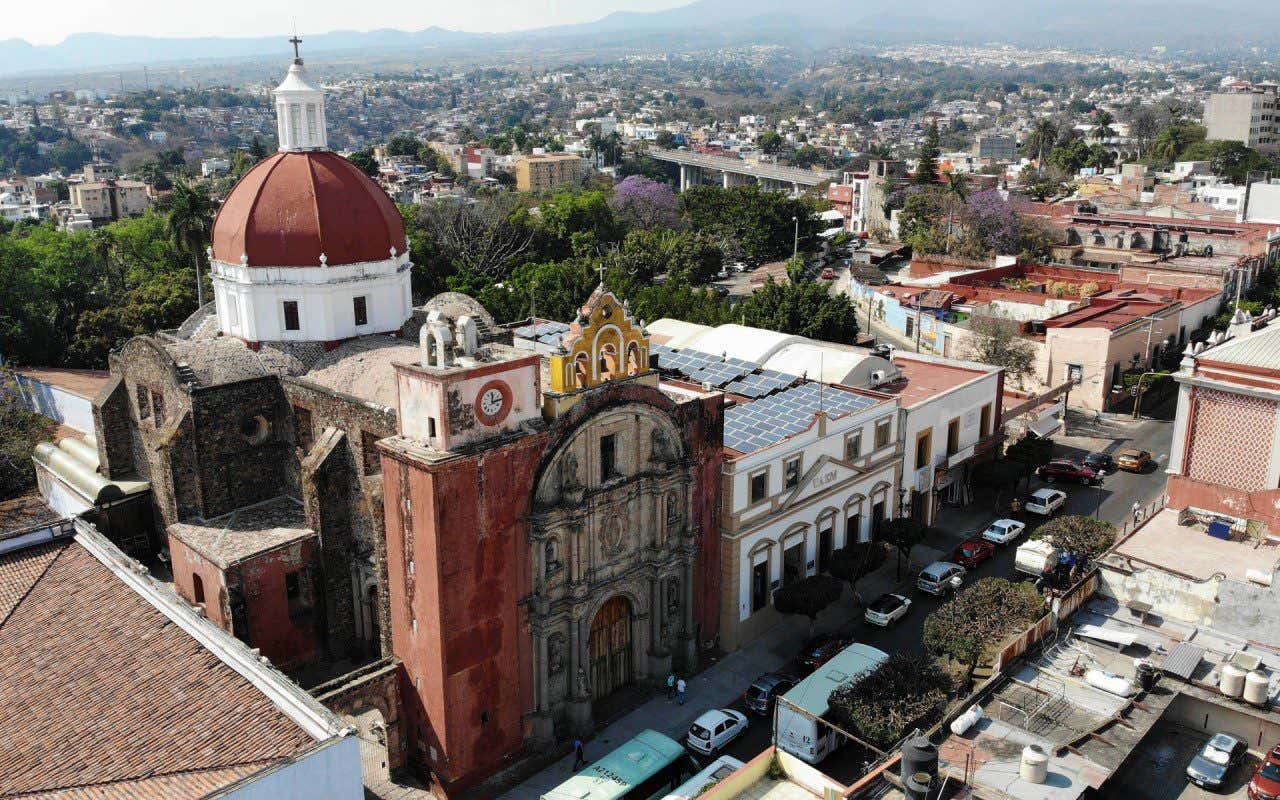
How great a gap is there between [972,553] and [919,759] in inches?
812

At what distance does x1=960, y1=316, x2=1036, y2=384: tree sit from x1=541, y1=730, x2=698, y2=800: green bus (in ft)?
110

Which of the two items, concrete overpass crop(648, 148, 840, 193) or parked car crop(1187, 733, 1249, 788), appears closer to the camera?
parked car crop(1187, 733, 1249, 788)

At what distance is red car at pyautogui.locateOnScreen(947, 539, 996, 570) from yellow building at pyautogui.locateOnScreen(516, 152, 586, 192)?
12324 centimetres

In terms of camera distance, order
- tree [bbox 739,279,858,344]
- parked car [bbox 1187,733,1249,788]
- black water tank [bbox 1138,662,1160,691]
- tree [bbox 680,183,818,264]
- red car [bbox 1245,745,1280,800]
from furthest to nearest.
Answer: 1. tree [bbox 680,183,818,264]
2. tree [bbox 739,279,858,344]
3. black water tank [bbox 1138,662,1160,691]
4. parked car [bbox 1187,733,1249,788]
5. red car [bbox 1245,745,1280,800]

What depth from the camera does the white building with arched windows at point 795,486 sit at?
3102cm

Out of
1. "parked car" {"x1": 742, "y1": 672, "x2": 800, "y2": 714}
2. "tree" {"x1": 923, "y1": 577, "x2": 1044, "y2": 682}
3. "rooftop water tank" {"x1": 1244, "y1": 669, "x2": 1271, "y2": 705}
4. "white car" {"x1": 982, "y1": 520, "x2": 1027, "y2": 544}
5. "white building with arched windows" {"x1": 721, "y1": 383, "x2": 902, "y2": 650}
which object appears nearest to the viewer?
"rooftop water tank" {"x1": 1244, "y1": 669, "x2": 1271, "y2": 705}

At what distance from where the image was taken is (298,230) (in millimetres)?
32344

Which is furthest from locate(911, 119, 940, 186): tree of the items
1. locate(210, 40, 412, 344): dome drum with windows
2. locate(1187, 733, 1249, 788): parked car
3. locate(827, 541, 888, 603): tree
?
locate(1187, 733, 1249, 788): parked car

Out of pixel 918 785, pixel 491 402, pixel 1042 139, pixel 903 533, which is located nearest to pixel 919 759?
pixel 918 785

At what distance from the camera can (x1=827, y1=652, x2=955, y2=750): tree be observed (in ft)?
77.4

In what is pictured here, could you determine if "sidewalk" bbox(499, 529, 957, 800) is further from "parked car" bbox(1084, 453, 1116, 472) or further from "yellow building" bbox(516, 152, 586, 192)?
"yellow building" bbox(516, 152, 586, 192)

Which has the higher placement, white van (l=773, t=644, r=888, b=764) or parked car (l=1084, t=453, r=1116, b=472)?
white van (l=773, t=644, r=888, b=764)

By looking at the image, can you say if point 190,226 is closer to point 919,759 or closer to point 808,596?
point 808,596

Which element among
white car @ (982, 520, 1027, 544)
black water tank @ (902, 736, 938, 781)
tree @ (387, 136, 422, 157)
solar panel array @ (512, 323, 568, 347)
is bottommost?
white car @ (982, 520, 1027, 544)
